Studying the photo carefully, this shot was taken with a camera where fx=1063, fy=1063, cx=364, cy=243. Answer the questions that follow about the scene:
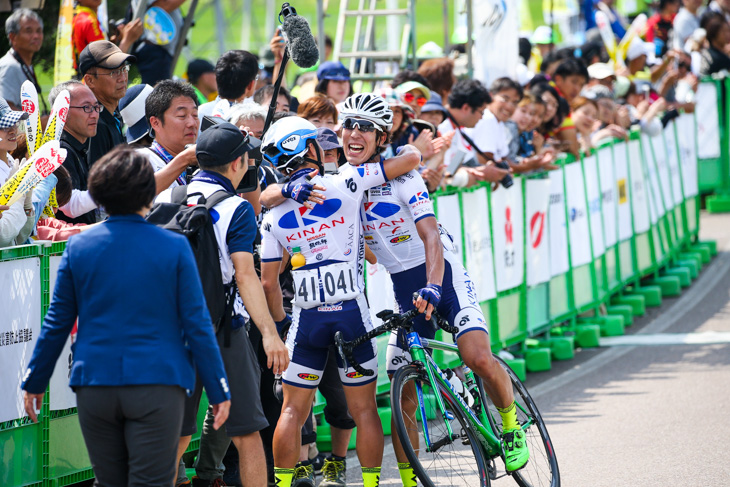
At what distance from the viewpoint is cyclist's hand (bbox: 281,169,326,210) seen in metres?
5.58

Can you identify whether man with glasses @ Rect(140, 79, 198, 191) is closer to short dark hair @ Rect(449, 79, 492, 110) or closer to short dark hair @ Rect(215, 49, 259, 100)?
short dark hair @ Rect(215, 49, 259, 100)

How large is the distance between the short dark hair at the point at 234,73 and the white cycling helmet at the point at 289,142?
1.80 metres

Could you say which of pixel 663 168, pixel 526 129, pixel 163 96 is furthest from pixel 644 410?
pixel 663 168

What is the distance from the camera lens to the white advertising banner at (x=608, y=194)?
12.0 m

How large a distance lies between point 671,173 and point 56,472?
11170mm

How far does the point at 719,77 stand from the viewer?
1814 cm

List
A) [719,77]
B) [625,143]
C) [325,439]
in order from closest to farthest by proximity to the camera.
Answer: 1. [325,439]
2. [625,143]
3. [719,77]

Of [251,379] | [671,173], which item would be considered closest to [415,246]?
[251,379]

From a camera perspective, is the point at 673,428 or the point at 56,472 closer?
the point at 56,472

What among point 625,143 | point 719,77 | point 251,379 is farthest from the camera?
point 719,77

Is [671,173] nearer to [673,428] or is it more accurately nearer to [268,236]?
[673,428]

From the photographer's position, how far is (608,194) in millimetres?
12156

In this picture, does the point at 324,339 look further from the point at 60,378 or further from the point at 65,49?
the point at 65,49

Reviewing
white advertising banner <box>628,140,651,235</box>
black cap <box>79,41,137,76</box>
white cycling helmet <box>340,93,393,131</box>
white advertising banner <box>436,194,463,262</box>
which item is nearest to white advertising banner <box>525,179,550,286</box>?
white advertising banner <box>436,194,463,262</box>
